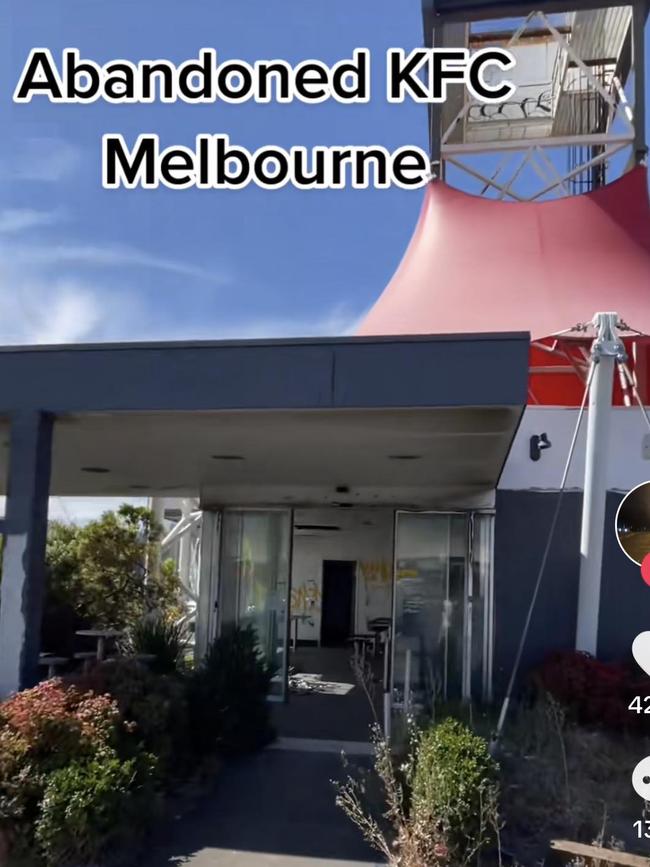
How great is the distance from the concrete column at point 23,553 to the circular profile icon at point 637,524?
4108mm

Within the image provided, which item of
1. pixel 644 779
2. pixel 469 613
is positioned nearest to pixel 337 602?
pixel 469 613

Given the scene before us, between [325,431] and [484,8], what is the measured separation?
10.5 meters

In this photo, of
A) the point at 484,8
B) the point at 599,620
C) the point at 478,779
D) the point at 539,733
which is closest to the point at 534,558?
the point at 599,620

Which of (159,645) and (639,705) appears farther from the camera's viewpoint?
(159,645)

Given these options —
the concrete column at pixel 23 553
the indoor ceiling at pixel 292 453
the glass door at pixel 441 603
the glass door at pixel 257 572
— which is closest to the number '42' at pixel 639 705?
the glass door at pixel 441 603

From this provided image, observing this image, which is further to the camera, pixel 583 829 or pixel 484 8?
pixel 484 8

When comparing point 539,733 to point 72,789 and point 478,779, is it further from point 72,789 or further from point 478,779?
point 72,789

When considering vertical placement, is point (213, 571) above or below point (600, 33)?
below

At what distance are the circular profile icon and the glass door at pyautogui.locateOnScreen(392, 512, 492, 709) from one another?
3.84 m

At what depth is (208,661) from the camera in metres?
8.84

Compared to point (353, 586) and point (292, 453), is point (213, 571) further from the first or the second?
point (353, 586)

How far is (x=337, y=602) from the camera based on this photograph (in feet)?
62.3

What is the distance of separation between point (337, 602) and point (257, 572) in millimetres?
7409

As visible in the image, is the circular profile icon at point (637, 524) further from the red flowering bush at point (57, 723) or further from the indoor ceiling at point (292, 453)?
the red flowering bush at point (57, 723)
